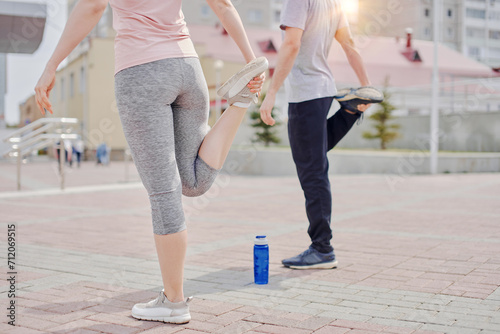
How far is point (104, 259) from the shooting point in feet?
13.5

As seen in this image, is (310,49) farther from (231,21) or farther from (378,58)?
(378,58)

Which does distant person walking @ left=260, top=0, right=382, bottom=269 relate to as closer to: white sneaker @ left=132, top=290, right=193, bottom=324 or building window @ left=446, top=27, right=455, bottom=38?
white sneaker @ left=132, top=290, right=193, bottom=324

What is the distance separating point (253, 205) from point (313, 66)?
14.0ft

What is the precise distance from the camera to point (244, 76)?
2.62m

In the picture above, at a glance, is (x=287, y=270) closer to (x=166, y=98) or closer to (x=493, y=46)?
(x=166, y=98)

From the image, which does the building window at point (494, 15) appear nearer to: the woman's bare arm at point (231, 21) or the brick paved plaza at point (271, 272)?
the brick paved plaza at point (271, 272)

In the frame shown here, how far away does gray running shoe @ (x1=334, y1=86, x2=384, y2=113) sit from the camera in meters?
3.70

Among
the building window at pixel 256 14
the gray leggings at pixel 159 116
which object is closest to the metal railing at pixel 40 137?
the gray leggings at pixel 159 116

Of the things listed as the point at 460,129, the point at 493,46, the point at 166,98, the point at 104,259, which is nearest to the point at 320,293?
the point at 166,98

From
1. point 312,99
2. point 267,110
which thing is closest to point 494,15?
point 312,99

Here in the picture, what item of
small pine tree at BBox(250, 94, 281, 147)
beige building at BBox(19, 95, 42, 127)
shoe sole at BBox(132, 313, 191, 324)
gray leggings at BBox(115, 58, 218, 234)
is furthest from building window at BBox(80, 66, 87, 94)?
shoe sole at BBox(132, 313, 191, 324)

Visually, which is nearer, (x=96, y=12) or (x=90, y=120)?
(x=96, y=12)

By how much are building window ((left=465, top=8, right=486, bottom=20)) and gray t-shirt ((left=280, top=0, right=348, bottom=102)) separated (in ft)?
238

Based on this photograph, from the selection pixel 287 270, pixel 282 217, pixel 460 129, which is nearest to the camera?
pixel 287 270
